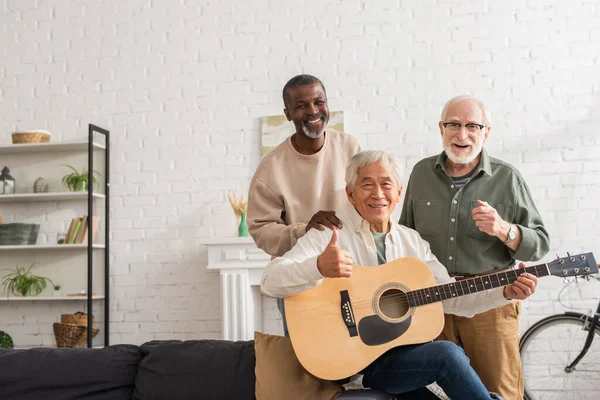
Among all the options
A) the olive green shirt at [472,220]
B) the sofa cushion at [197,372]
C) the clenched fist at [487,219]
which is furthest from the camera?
the olive green shirt at [472,220]

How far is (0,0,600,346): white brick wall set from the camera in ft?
14.6

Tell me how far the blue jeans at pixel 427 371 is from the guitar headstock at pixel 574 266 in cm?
39

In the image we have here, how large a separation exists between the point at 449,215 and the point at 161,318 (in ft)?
10.1

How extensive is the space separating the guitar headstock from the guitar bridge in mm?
627

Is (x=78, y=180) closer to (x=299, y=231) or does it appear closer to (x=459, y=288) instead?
(x=299, y=231)

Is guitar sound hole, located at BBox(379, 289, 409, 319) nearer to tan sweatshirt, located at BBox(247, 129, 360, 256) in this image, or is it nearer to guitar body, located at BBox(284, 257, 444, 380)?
guitar body, located at BBox(284, 257, 444, 380)

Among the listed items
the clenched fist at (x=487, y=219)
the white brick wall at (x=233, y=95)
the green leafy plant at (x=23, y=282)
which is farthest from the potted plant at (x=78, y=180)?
the clenched fist at (x=487, y=219)

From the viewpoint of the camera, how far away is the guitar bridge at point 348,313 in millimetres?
2070

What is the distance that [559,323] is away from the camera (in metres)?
4.14

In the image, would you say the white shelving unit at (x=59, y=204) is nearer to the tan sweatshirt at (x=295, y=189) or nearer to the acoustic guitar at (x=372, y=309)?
the tan sweatshirt at (x=295, y=189)

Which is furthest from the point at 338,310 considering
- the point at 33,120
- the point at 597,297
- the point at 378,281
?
the point at 33,120

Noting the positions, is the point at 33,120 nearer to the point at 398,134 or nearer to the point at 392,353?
the point at 398,134

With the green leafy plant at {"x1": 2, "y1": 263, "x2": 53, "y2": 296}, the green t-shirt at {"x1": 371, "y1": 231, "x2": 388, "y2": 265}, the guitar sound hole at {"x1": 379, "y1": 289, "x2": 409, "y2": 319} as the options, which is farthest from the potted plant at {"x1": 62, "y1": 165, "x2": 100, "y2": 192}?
the guitar sound hole at {"x1": 379, "y1": 289, "x2": 409, "y2": 319}

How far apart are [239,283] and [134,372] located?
2.10 meters
